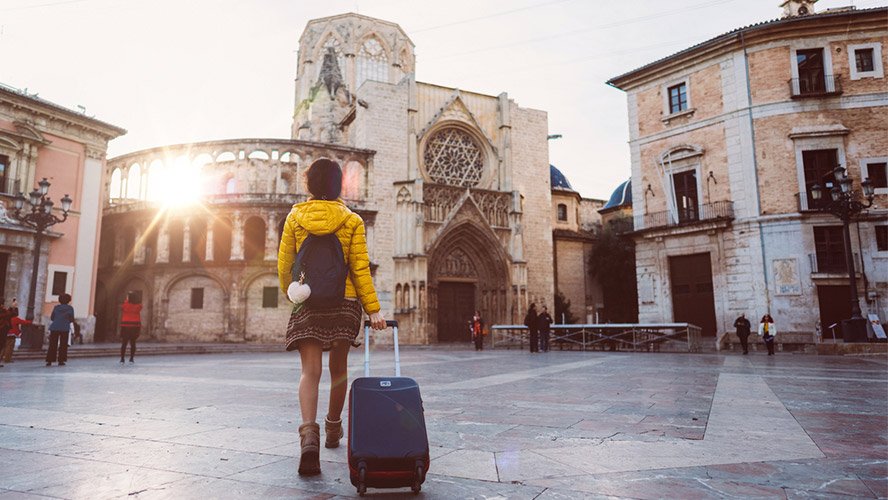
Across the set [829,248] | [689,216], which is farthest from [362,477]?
[689,216]

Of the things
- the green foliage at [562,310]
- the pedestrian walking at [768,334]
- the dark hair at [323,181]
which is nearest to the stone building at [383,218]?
the green foliage at [562,310]

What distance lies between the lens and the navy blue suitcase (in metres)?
2.52

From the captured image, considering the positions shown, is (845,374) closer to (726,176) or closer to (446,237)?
(726,176)

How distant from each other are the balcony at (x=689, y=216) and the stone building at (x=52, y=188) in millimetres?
23512

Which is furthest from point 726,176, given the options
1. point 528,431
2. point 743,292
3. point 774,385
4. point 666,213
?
point 528,431

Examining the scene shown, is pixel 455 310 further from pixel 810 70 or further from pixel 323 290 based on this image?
pixel 323 290

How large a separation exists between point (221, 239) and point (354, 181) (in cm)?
727

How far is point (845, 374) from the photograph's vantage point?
9266mm

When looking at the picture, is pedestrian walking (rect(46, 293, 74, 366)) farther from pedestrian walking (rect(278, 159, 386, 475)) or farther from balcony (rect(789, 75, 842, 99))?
balcony (rect(789, 75, 842, 99))

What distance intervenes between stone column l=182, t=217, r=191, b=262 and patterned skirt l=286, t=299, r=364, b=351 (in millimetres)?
25561

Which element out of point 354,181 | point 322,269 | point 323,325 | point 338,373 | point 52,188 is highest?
point 354,181

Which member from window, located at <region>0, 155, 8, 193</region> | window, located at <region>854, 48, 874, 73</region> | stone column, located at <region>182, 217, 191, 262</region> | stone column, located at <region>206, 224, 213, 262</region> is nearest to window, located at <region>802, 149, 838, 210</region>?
window, located at <region>854, 48, 874, 73</region>

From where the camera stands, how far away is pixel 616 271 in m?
34.2

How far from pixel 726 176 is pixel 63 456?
23.8m
